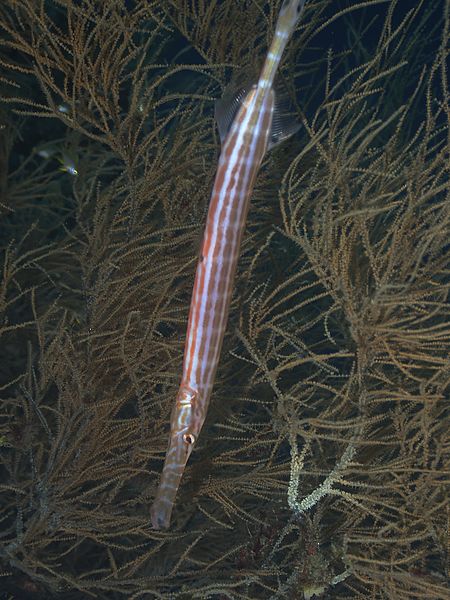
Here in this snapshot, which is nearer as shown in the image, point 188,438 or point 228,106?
point 228,106

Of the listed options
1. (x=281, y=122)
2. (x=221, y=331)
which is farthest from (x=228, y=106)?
(x=221, y=331)

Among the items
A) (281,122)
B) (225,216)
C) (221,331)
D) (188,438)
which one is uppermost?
(281,122)

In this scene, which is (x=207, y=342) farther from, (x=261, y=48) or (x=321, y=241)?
(x=261, y=48)

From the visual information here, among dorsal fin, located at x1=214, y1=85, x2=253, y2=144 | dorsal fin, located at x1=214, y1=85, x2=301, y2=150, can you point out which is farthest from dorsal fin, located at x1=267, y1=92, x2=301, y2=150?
dorsal fin, located at x1=214, y1=85, x2=253, y2=144

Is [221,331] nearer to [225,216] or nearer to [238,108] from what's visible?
[225,216]

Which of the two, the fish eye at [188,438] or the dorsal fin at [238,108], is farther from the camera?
the fish eye at [188,438]

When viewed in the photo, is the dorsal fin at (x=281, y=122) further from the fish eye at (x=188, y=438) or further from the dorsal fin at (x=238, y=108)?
the fish eye at (x=188, y=438)

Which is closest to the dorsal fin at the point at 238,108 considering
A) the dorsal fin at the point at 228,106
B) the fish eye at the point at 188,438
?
the dorsal fin at the point at 228,106

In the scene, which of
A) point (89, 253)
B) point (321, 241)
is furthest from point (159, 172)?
Result: point (321, 241)
